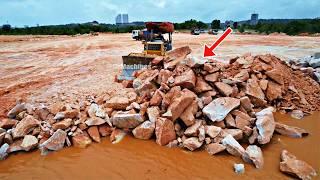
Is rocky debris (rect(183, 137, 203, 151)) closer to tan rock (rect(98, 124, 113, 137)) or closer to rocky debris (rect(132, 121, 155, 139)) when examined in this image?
rocky debris (rect(132, 121, 155, 139))

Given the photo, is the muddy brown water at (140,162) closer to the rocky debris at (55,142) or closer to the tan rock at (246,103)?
the rocky debris at (55,142)

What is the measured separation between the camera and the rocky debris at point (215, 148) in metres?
6.04

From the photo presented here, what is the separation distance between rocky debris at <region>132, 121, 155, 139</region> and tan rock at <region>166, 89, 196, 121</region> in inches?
22.7

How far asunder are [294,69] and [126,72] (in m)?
6.93

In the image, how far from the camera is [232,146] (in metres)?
5.96

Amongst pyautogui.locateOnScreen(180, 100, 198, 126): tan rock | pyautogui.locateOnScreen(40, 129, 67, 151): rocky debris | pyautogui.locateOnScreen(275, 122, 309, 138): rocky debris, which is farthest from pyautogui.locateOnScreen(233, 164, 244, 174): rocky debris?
pyautogui.locateOnScreen(40, 129, 67, 151): rocky debris

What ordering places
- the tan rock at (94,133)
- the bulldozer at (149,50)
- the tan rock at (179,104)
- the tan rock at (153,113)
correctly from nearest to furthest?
1. the tan rock at (179,104)
2. the tan rock at (94,133)
3. the tan rock at (153,113)
4. the bulldozer at (149,50)

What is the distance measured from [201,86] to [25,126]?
4797mm

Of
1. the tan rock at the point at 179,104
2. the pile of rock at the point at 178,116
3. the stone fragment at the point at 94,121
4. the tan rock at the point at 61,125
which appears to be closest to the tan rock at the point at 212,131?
the pile of rock at the point at 178,116

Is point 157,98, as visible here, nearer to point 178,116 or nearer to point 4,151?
point 178,116

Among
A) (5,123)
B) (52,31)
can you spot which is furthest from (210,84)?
(52,31)

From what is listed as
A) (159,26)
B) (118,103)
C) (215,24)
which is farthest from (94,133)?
(215,24)

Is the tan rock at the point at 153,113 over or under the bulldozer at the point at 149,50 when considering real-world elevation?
under

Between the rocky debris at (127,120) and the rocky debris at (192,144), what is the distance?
4.40 ft
